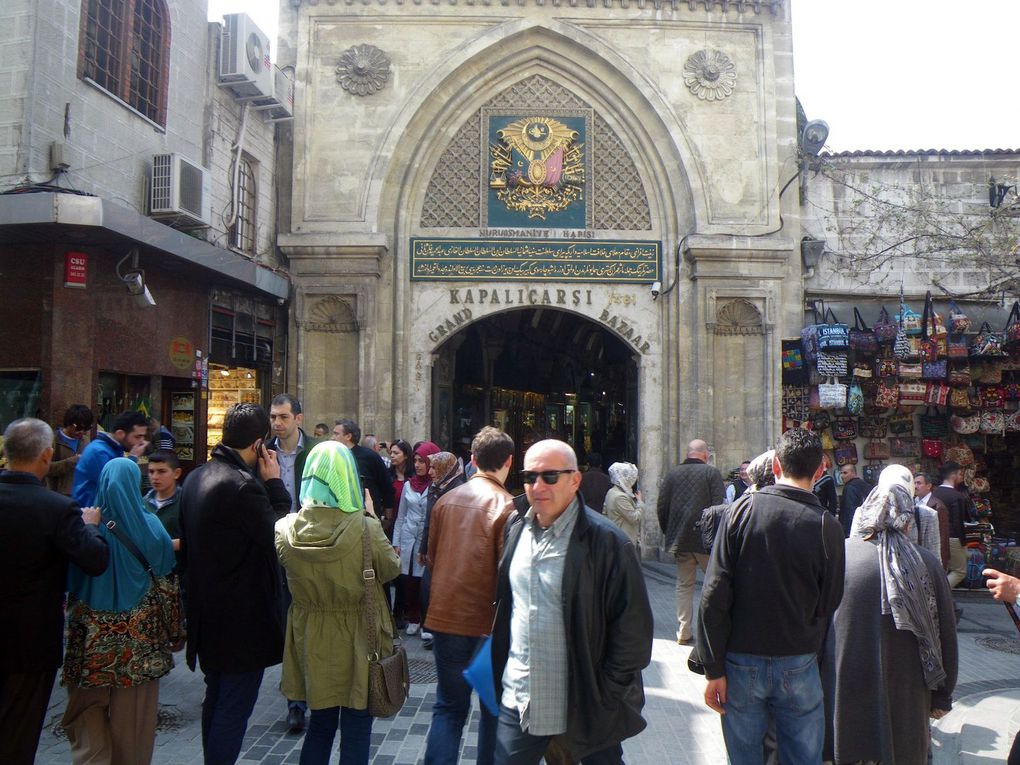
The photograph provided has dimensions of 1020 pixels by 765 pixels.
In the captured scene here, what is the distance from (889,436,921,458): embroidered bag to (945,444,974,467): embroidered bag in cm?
41

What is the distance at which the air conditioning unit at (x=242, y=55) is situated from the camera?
983 centimetres

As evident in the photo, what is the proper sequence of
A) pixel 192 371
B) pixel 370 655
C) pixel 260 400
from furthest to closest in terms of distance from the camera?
1. pixel 260 400
2. pixel 192 371
3. pixel 370 655

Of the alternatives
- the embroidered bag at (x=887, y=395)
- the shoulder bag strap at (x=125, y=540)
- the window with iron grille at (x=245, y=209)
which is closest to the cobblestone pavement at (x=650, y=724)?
the shoulder bag strap at (x=125, y=540)

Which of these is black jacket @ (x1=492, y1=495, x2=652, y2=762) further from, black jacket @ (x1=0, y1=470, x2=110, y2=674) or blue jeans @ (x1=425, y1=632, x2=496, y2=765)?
black jacket @ (x1=0, y1=470, x2=110, y2=674)

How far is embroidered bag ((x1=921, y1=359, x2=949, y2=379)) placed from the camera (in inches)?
440

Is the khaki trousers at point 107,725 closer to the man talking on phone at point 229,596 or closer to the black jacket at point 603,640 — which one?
the man talking on phone at point 229,596

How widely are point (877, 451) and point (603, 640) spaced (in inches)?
411

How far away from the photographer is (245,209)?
36.2ft

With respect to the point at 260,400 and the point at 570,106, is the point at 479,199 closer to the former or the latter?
the point at 570,106

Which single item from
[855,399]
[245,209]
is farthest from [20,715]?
[855,399]

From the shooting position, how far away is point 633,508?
7.73 meters

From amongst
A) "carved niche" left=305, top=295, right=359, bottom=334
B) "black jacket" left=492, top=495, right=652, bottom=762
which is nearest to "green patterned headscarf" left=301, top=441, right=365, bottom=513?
"black jacket" left=492, top=495, right=652, bottom=762

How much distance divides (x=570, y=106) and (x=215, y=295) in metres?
6.13

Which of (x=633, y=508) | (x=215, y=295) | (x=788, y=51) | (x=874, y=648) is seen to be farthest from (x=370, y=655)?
(x=788, y=51)
